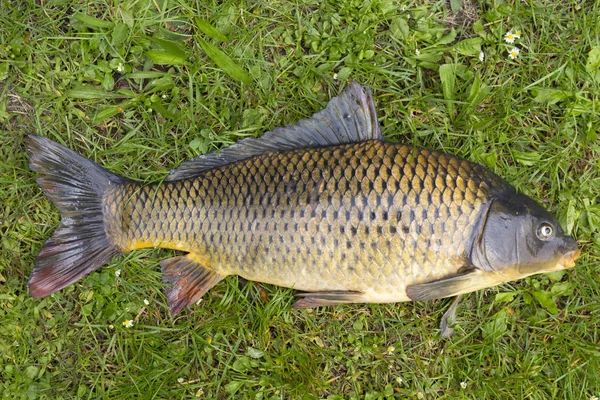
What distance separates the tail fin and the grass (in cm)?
17

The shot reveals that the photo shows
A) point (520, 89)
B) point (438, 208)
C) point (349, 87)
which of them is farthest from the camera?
point (520, 89)

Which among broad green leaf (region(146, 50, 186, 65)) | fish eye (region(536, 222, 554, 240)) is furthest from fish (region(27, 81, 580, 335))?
broad green leaf (region(146, 50, 186, 65))

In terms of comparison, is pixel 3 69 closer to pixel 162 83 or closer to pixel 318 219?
pixel 162 83

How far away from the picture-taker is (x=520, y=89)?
2.60 metres

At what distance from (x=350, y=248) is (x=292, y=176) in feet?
1.40

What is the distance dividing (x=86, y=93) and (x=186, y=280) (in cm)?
117

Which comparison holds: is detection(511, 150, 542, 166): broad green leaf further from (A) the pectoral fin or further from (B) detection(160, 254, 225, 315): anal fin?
(B) detection(160, 254, 225, 315): anal fin

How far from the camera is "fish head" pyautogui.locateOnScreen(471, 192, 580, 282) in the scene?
2.16 m

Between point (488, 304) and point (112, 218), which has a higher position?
point (112, 218)

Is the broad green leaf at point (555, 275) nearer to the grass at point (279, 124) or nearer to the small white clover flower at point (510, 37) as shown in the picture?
the grass at point (279, 124)

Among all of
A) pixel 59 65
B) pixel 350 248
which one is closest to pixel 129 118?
pixel 59 65

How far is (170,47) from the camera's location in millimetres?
2584

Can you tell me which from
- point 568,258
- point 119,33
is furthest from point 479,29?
point 119,33

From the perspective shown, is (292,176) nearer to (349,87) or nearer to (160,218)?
(349,87)
